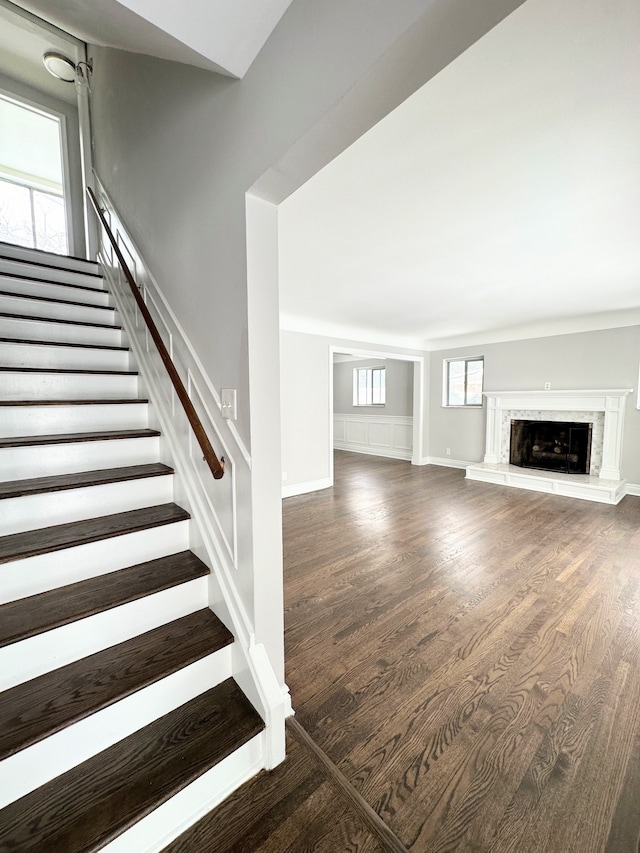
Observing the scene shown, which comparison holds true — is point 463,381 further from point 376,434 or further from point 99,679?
point 99,679

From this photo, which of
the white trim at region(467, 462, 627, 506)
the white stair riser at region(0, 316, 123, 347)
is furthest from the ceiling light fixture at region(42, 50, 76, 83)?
the white trim at region(467, 462, 627, 506)

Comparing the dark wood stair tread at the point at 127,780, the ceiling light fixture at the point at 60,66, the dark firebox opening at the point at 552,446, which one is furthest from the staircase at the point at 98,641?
the dark firebox opening at the point at 552,446

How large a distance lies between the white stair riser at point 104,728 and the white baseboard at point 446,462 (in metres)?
6.16

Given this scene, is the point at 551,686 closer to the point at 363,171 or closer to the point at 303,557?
the point at 303,557

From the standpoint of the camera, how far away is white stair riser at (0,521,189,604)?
1342 millimetres

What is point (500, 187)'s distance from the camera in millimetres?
2023

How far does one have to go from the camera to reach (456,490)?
5312 mm

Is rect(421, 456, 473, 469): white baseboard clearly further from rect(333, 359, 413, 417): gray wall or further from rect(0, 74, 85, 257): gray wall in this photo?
rect(0, 74, 85, 257): gray wall

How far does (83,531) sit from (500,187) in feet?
9.17

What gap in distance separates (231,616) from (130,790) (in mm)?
553

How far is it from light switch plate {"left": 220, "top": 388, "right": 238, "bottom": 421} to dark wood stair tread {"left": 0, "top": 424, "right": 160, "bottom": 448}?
729 mm

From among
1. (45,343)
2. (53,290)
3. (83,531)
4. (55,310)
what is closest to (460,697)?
(83,531)

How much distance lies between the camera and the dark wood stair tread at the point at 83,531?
1.36 meters

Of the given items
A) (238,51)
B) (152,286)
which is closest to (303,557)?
(152,286)
